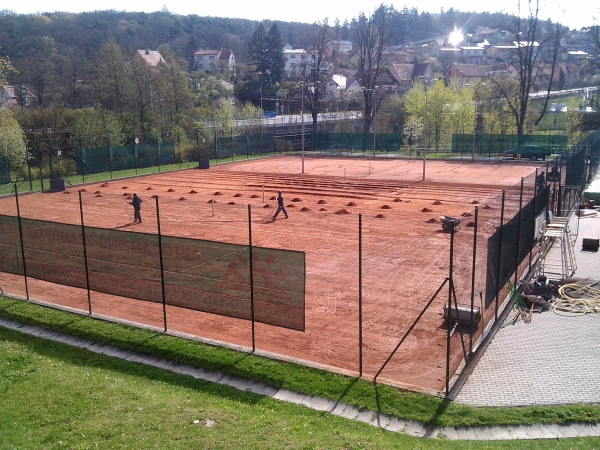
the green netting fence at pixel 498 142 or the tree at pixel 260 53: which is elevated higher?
the tree at pixel 260 53

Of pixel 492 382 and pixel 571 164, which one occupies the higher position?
pixel 571 164

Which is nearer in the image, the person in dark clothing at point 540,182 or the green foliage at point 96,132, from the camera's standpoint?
the person in dark clothing at point 540,182

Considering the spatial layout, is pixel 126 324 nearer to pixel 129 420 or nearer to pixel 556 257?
pixel 129 420

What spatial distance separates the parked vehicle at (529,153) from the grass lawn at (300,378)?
49.5 m

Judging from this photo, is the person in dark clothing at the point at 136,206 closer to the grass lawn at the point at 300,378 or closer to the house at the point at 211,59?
the grass lawn at the point at 300,378

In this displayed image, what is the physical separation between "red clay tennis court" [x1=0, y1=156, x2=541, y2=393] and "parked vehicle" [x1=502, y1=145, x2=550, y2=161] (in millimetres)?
6064

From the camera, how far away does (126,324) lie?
13812 millimetres

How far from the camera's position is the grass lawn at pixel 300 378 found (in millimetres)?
9289

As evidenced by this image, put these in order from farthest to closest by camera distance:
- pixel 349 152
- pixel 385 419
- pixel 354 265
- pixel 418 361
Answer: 1. pixel 349 152
2. pixel 354 265
3. pixel 418 361
4. pixel 385 419

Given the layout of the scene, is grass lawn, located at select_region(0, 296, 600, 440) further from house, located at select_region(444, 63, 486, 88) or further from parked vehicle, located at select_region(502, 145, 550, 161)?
house, located at select_region(444, 63, 486, 88)

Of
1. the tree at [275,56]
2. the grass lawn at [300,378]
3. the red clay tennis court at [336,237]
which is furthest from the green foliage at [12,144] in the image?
the tree at [275,56]

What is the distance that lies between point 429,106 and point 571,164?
4484cm

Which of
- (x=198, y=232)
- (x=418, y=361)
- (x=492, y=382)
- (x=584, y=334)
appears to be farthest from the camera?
(x=198, y=232)

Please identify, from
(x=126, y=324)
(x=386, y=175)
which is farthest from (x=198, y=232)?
(x=386, y=175)
